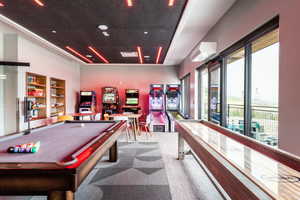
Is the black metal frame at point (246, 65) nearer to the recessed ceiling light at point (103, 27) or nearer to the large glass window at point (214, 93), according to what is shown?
the large glass window at point (214, 93)

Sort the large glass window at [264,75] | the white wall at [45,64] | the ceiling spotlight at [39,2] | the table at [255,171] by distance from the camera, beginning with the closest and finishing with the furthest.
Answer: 1. the table at [255,171]
2. the large glass window at [264,75]
3. the ceiling spotlight at [39,2]
4. the white wall at [45,64]

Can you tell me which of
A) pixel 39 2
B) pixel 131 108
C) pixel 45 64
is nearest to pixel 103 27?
pixel 39 2

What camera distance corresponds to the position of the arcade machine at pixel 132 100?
7848 millimetres

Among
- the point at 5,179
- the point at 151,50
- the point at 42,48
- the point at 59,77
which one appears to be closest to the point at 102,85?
the point at 59,77

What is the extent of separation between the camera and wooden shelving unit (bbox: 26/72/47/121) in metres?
5.14

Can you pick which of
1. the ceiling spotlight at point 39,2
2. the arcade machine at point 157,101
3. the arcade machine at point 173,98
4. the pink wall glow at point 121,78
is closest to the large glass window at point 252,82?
the arcade machine at point 173,98

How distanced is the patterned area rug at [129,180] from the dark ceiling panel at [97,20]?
305 centimetres

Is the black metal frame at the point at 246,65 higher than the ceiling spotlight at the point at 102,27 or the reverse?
the reverse

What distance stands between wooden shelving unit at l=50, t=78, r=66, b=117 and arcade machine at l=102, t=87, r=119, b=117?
1709 mm

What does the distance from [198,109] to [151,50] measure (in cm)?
266

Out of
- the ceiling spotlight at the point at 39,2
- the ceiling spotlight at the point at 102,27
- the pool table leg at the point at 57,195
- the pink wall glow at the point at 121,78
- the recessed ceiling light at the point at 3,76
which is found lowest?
the pool table leg at the point at 57,195

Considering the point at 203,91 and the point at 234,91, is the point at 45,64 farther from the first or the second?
the point at 234,91

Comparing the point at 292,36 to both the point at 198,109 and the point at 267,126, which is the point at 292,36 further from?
the point at 198,109

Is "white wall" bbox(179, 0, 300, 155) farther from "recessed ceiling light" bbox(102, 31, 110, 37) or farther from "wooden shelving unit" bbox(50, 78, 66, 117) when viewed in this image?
Answer: "wooden shelving unit" bbox(50, 78, 66, 117)
